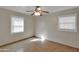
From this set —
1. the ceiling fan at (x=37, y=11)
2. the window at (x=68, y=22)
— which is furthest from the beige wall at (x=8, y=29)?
the window at (x=68, y=22)

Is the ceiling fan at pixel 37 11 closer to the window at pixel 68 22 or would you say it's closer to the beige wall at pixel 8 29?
the beige wall at pixel 8 29

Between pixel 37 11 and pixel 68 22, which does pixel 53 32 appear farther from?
pixel 37 11

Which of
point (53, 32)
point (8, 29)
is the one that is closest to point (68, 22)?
point (53, 32)

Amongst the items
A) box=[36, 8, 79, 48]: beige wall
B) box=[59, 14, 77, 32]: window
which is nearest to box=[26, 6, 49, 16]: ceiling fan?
box=[36, 8, 79, 48]: beige wall

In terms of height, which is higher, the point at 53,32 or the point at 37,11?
the point at 37,11

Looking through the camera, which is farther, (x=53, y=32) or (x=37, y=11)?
(x=53, y=32)

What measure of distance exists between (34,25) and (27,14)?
0.76ft

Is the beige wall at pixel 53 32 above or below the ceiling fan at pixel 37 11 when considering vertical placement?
below

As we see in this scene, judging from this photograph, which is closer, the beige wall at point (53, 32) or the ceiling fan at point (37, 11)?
the ceiling fan at point (37, 11)

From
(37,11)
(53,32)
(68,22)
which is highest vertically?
(37,11)

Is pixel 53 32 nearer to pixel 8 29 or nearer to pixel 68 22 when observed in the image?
pixel 68 22

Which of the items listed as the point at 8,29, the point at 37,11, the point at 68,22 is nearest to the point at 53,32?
the point at 68,22
